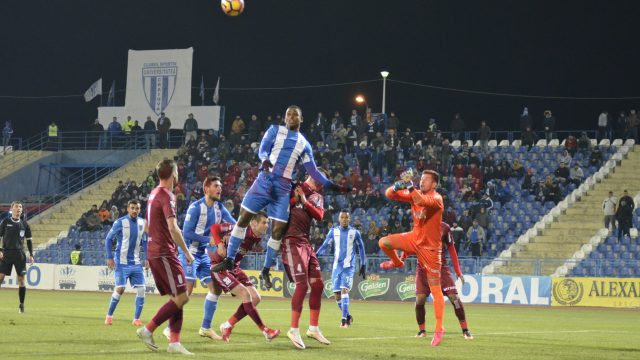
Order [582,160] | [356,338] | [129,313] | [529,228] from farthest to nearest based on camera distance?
1. [582,160]
2. [529,228]
3. [129,313]
4. [356,338]

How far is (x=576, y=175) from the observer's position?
38438 millimetres

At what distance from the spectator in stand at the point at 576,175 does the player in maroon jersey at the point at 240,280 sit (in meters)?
25.1

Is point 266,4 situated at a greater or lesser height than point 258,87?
greater

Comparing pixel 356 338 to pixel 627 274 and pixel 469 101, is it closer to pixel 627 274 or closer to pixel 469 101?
pixel 627 274

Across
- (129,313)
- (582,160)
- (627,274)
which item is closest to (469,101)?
(582,160)

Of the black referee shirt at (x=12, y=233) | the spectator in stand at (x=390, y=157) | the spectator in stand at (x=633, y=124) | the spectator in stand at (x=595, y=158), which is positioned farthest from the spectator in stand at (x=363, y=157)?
the black referee shirt at (x=12, y=233)

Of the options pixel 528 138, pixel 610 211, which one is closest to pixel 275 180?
pixel 610 211

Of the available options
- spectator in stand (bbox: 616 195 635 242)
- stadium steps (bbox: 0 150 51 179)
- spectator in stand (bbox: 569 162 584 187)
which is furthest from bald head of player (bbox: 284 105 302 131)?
stadium steps (bbox: 0 150 51 179)

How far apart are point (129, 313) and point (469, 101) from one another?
115 feet

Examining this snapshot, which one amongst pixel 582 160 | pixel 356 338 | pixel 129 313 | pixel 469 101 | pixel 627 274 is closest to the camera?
pixel 356 338

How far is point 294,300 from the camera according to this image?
1388 centimetres

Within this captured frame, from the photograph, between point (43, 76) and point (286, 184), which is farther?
point (43, 76)

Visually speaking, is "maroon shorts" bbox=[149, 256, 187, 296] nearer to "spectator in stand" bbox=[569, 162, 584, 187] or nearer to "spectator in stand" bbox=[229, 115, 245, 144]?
"spectator in stand" bbox=[569, 162, 584, 187]

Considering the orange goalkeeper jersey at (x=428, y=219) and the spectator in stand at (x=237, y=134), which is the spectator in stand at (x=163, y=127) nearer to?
the spectator in stand at (x=237, y=134)
